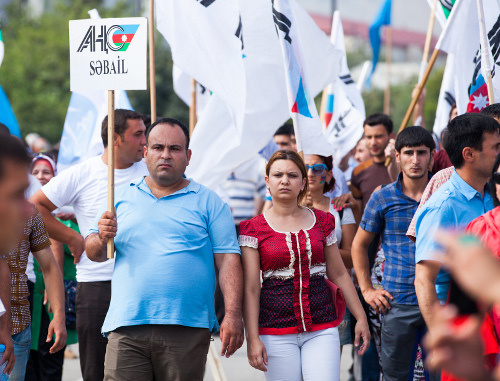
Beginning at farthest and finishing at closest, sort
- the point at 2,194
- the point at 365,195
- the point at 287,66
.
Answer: the point at 365,195, the point at 287,66, the point at 2,194

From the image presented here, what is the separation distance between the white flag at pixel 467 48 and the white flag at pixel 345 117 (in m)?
2.68

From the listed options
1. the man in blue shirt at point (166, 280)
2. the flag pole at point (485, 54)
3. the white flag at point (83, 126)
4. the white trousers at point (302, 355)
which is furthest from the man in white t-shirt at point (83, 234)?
the flag pole at point (485, 54)

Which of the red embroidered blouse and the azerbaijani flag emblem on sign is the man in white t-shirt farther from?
the red embroidered blouse

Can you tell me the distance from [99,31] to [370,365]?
12.1ft

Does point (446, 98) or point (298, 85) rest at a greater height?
point (446, 98)

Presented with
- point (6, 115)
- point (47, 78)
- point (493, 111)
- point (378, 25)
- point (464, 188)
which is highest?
point (47, 78)

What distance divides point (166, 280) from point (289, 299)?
0.78 m

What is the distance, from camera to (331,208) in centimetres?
614

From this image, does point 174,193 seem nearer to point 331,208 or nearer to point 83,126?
point 331,208

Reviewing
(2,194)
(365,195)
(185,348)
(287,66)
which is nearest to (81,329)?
(185,348)

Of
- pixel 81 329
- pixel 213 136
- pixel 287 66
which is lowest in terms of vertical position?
pixel 81 329

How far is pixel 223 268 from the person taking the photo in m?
4.56

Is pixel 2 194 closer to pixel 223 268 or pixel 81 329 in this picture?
pixel 223 268

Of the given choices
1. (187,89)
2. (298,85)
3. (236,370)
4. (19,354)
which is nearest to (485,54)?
(298,85)
